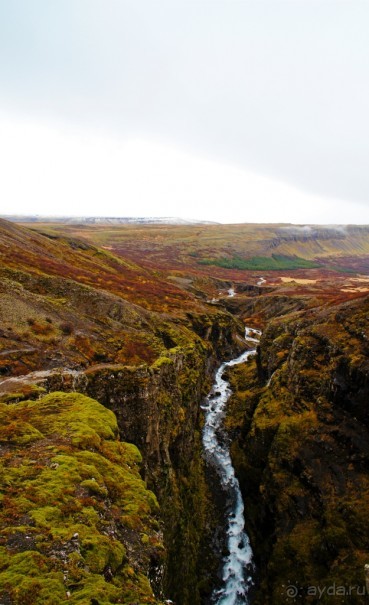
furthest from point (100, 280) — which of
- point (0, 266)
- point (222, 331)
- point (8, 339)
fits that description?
point (8, 339)

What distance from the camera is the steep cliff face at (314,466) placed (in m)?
25.3

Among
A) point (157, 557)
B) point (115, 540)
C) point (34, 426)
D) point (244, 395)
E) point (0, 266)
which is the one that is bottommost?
point (244, 395)

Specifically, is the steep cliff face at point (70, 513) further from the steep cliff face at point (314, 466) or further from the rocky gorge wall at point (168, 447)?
the steep cliff face at point (314, 466)

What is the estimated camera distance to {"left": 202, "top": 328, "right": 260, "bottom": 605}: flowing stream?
2912 cm

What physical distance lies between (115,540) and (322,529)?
21.4 meters

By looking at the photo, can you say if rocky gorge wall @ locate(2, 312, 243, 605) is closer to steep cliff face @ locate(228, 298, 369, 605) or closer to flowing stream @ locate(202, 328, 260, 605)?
flowing stream @ locate(202, 328, 260, 605)

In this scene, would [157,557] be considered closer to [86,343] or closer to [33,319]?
[86,343]

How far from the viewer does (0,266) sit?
153 ft

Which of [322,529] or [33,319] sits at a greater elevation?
[33,319]

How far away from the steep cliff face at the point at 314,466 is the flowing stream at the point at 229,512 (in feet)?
4.37

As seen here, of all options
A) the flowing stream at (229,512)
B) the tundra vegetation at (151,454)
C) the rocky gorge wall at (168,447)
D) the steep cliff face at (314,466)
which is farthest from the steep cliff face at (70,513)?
the flowing stream at (229,512)

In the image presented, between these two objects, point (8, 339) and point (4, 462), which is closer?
point (4, 462)

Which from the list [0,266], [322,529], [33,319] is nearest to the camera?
[322,529]

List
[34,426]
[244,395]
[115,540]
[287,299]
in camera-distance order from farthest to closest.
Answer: [287,299], [244,395], [34,426], [115,540]
